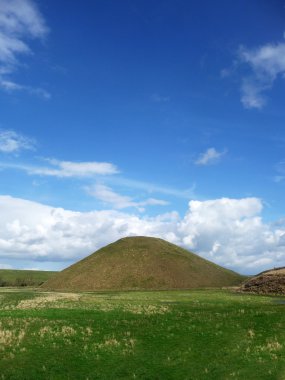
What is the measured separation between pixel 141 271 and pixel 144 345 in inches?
4146

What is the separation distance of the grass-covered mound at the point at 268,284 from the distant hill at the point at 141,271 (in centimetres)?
2625

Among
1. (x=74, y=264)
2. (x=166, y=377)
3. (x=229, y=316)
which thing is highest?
(x=74, y=264)

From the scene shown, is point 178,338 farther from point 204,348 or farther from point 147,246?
point 147,246

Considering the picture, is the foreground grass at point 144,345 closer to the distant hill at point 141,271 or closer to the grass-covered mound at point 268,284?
the grass-covered mound at point 268,284

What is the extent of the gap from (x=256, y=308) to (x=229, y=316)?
9.36m

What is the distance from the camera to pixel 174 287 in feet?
426

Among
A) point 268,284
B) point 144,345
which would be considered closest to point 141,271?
point 268,284

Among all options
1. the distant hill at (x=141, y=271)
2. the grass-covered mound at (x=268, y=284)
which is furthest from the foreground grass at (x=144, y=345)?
the distant hill at (x=141, y=271)

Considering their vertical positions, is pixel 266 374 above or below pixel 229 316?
below

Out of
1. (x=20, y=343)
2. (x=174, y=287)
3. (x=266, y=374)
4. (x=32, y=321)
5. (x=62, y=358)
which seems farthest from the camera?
(x=174, y=287)

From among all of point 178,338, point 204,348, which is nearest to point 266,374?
point 204,348

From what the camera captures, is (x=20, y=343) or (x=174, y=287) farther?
(x=174, y=287)

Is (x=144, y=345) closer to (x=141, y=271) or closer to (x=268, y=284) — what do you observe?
(x=268, y=284)

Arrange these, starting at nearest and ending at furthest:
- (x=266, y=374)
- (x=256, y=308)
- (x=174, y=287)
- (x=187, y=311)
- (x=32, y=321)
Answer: (x=266, y=374), (x=32, y=321), (x=187, y=311), (x=256, y=308), (x=174, y=287)
